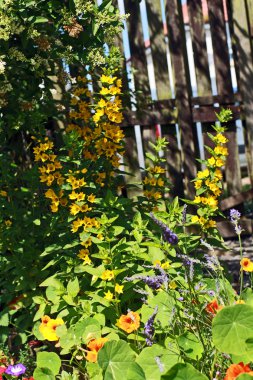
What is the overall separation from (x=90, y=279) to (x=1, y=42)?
3.97 feet

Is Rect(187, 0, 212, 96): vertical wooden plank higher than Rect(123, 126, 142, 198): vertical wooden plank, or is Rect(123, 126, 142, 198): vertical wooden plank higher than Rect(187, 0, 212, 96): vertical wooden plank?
Rect(187, 0, 212, 96): vertical wooden plank

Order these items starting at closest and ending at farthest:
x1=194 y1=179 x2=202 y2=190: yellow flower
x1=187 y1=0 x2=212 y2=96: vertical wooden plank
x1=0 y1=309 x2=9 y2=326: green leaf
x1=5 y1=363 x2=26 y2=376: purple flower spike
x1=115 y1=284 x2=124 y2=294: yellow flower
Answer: x1=5 y1=363 x2=26 y2=376: purple flower spike < x1=115 y1=284 x2=124 y2=294: yellow flower < x1=194 y1=179 x2=202 y2=190: yellow flower < x1=0 y1=309 x2=9 y2=326: green leaf < x1=187 y1=0 x2=212 y2=96: vertical wooden plank

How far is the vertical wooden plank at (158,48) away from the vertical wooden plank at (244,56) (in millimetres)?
690

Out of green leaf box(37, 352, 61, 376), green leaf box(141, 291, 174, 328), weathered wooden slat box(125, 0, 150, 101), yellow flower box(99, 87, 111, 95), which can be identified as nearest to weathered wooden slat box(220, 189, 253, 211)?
weathered wooden slat box(125, 0, 150, 101)

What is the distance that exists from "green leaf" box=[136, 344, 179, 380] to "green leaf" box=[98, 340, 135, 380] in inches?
1.9

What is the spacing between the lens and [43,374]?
7.33 feet

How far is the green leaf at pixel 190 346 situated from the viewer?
2137 millimetres

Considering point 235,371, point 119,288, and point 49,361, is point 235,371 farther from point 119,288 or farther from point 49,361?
point 119,288

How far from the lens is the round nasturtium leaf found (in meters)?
1.86

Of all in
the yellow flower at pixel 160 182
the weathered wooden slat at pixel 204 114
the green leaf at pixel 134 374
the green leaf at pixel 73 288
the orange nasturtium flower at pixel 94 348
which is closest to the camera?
the green leaf at pixel 134 374

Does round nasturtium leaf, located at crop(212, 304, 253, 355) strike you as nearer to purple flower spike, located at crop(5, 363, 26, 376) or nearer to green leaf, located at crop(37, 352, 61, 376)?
green leaf, located at crop(37, 352, 61, 376)

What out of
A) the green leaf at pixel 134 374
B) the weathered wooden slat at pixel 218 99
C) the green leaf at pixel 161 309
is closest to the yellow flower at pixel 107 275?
the green leaf at pixel 161 309

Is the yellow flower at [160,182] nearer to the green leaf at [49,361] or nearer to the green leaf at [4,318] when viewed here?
the green leaf at [4,318]

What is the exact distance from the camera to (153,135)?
5281 mm
